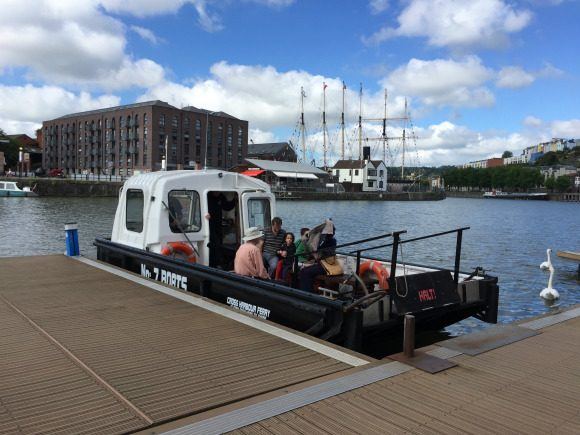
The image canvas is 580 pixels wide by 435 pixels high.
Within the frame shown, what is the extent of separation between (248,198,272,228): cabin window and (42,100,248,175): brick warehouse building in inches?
2965

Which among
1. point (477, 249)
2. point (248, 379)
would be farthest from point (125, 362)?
point (477, 249)

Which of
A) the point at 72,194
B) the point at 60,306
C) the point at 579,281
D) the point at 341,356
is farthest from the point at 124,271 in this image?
the point at 72,194

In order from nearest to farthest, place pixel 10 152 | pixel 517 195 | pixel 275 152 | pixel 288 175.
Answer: pixel 288 175 < pixel 10 152 < pixel 275 152 < pixel 517 195

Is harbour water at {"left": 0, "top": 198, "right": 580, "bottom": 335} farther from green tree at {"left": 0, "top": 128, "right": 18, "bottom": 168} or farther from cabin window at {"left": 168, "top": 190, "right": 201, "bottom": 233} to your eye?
green tree at {"left": 0, "top": 128, "right": 18, "bottom": 168}

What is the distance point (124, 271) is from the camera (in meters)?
10.3

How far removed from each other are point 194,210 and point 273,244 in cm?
202

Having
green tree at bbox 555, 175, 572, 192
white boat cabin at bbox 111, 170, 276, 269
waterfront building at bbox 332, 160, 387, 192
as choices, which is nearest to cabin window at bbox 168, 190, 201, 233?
white boat cabin at bbox 111, 170, 276, 269

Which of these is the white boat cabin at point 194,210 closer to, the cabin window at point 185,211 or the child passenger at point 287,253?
the cabin window at point 185,211

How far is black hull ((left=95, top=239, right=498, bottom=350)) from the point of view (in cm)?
613

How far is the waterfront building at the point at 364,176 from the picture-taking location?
11600cm

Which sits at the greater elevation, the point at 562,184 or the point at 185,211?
the point at 562,184

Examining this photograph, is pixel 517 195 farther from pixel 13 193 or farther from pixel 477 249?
pixel 477 249

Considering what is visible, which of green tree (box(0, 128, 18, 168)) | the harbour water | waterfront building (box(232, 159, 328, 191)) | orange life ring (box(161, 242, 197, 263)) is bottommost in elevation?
the harbour water

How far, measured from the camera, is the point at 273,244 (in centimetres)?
923
